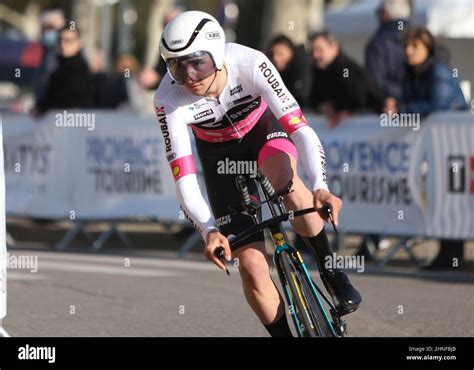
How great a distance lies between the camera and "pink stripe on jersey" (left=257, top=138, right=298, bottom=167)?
281 inches

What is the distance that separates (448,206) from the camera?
38.1 ft

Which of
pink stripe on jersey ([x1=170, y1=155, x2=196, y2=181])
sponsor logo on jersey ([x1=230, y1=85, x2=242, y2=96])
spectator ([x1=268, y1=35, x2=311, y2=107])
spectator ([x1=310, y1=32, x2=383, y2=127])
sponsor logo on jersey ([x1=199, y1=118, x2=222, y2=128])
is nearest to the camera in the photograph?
pink stripe on jersey ([x1=170, y1=155, x2=196, y2=181])

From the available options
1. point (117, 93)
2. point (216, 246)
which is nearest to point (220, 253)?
point (216, 246)

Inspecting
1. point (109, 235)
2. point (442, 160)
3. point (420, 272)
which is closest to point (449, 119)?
point (442, 160)

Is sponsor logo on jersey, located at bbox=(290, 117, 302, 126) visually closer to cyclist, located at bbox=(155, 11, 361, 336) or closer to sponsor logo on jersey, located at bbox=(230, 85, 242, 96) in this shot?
cyclist, located at bbox=(155, 11, 361, 336)

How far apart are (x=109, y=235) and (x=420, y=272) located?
4.41 m

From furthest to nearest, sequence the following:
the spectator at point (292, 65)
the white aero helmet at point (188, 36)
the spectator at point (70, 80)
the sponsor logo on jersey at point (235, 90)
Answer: the spectator at point (70, 80), the spectator at point (292, 65), the sponsor logo on jersey at point (235, 90), the white aero helmet at point (188, 36)

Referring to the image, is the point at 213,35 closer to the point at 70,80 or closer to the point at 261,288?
the point at 261,288

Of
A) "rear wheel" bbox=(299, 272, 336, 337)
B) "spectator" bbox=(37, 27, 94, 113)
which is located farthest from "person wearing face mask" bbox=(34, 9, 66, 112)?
"rear wheel" bbox=(299, 272, 336, 337)

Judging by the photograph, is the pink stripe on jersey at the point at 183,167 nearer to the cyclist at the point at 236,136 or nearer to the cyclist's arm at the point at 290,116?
the cyclist at the point at 236,136

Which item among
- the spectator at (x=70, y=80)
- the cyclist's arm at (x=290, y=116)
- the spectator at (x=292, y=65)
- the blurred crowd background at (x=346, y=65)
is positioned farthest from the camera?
the spectator at (x=70, y=80)

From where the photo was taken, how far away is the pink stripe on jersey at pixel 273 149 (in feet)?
23.4

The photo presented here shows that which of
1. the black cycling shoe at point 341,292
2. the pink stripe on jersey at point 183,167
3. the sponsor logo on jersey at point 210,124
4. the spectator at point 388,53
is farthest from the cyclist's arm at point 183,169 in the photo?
the spectator at point 388,53

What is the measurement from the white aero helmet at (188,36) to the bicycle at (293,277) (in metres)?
0.71
